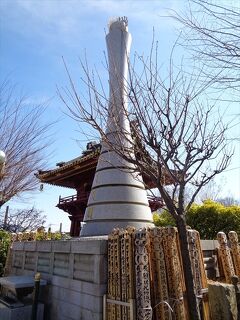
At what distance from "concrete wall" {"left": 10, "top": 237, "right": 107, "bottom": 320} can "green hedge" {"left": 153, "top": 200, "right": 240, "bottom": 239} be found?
6398 millimetres

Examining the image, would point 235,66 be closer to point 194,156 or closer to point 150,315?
point 194,156

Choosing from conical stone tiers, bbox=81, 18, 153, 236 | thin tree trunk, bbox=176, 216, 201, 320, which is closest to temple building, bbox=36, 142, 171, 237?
conical stone tiers, bbox=81, 18, 153, 236

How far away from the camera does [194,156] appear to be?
4.75 meters

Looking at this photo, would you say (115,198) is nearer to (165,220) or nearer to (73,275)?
(73,275)

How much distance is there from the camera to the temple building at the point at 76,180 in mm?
14672

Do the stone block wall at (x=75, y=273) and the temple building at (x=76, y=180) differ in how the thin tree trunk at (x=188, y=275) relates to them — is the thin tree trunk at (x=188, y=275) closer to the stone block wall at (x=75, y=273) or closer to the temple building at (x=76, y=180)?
the stone block wall at (x=75, y=273)

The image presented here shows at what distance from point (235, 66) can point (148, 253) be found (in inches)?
130

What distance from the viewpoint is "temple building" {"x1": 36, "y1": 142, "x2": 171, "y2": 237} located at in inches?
578

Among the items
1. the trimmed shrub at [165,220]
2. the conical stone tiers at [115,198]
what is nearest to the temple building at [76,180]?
the trimmed shrub at [165,220]

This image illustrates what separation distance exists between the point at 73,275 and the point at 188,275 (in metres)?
2.67

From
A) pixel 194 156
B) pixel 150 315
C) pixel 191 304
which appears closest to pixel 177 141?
pixel 194 156

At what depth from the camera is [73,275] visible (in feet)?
18.8

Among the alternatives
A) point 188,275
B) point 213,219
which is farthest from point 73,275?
point 213,219

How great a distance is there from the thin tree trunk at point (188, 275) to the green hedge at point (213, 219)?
7.35m
